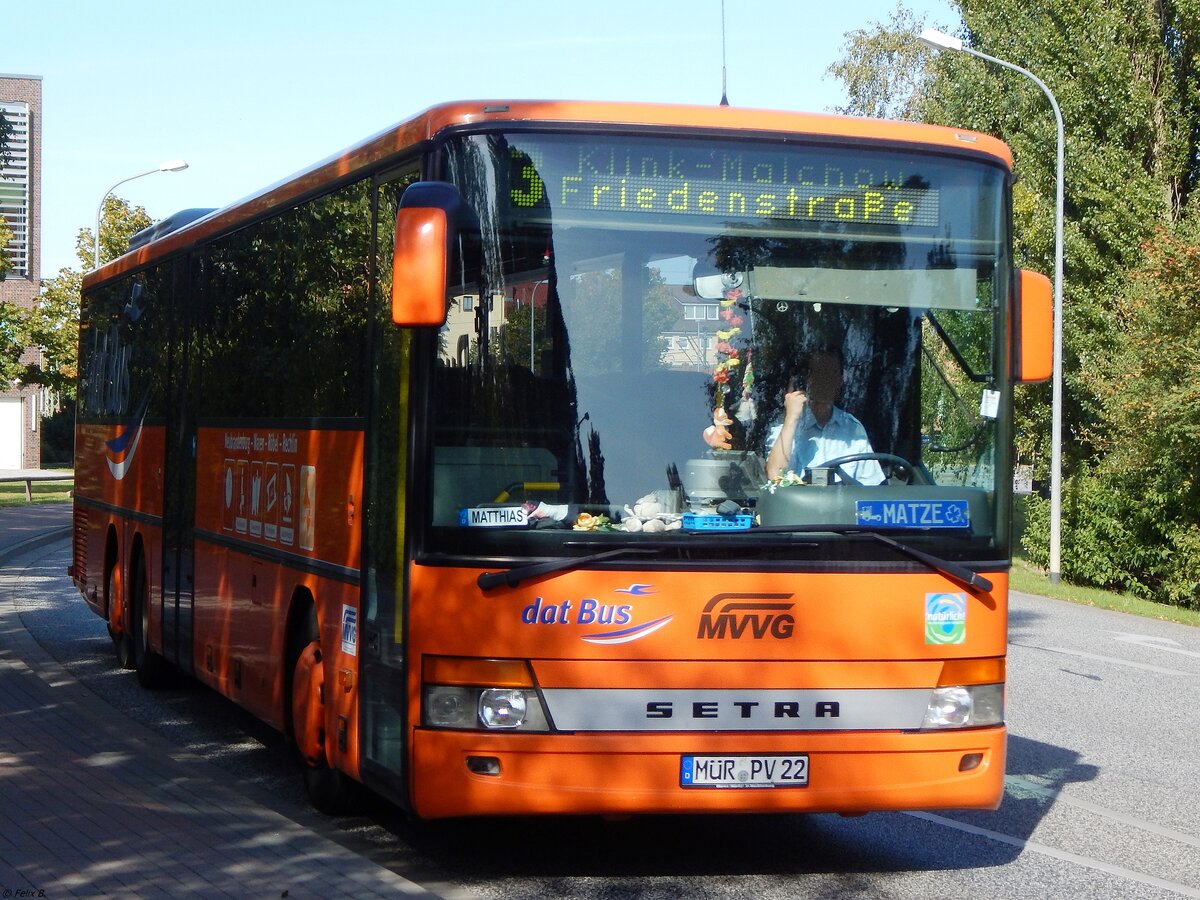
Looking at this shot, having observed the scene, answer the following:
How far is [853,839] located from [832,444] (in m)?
2.22

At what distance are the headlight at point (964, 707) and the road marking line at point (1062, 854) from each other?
1002 mm

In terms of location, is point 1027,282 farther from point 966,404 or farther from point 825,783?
point 825,783

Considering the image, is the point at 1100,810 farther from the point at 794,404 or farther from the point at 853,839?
the point at 794,404

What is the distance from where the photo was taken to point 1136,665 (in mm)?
15742

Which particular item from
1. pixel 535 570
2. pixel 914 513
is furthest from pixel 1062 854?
pixel 535 570

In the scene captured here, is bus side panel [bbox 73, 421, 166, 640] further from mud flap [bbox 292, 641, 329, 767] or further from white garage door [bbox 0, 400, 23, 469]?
white garage door [bbox 0, 400, 23, 469]

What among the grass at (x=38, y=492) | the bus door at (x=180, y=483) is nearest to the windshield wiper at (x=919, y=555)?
the bus door at (x=180, y=483)

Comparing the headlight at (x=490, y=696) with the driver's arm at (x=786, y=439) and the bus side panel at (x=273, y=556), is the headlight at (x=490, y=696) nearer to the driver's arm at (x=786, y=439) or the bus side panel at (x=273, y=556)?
the bus side panel at (x=273, y=556)

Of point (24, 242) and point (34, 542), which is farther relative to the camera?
point (24, 242)

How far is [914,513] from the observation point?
670 centimetres

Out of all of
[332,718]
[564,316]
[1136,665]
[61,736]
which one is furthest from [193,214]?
[1136,665]

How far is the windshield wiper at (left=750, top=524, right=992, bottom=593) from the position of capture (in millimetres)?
6535

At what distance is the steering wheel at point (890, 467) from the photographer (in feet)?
21.7

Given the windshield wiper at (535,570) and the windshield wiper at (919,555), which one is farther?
the windshield wiper at (919,555)
